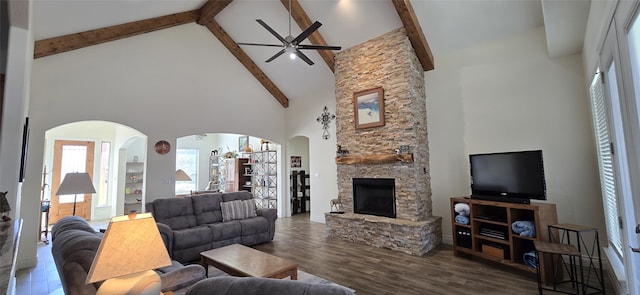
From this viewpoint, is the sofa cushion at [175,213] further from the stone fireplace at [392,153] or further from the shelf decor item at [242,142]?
the shelf decor item at [242,142]

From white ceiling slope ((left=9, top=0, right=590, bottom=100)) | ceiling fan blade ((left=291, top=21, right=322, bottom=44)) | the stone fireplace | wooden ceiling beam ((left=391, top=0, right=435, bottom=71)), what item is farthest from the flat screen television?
ceiling fan blade ((left=291, top=21, right=322, bottom=44))

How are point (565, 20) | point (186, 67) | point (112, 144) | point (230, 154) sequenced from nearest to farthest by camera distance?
point (565, 20) → point (186, 67) → point (112, 144) → point (230, 154)

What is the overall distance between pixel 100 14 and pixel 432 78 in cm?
579

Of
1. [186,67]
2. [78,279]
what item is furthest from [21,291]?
[186,67]

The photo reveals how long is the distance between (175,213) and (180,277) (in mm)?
2603

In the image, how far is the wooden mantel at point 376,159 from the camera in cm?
475

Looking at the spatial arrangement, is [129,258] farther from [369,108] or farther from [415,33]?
[415,33]

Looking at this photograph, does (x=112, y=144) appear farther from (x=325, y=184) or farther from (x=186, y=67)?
(x=325, y=184)

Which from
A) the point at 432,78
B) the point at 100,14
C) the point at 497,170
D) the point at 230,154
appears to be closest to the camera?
the point at 497,170

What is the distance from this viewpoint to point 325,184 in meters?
7.02

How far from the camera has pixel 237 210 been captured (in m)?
5.14

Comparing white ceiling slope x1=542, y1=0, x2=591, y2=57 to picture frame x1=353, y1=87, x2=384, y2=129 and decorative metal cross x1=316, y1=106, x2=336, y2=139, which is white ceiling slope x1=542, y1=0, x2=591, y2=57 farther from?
decorative metal cross x1=316, y1=106, x2=336, y2=139

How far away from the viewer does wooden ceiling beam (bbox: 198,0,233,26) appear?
561 centimetres

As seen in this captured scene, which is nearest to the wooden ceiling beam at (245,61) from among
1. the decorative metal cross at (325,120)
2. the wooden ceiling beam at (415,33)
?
the decorative metal cross at (325,120)
